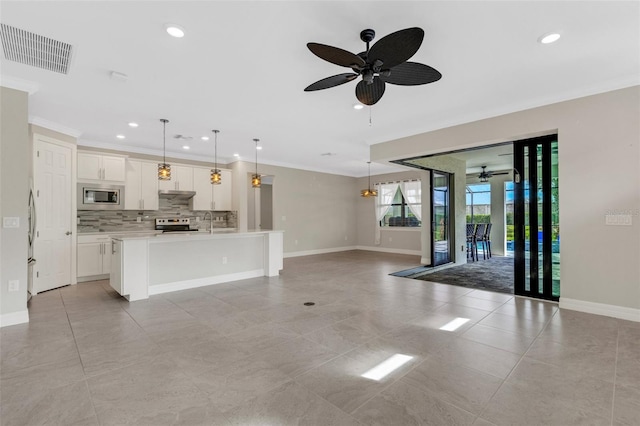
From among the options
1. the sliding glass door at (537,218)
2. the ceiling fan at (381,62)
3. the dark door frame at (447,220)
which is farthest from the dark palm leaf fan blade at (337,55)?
the dark door frame at (447,220)

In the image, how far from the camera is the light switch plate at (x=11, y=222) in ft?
10.6

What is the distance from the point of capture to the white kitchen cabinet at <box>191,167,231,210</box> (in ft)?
23.1

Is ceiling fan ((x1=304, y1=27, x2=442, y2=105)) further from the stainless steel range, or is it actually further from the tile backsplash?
the tile backsplash

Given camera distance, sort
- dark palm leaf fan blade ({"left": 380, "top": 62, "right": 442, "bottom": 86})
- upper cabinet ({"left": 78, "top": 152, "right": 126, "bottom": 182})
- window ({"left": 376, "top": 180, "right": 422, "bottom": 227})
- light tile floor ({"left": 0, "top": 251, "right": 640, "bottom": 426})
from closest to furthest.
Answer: light tile floor ({"left": 0, "top": 251, "right": 640, "bottom": 426}) < dark palm leaf fan blade ({"left": 380, "top": 62, "right": 442, "bottom": 86}) < upper cabinet ({"left": 78, "top": 152, "right": 126, "bottom": 182}) < window ({"left": 376, "top": 180, "right": 422, "bottom": 227})

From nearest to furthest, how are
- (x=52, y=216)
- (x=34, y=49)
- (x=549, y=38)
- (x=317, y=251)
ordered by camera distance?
1. (x=549, y=38)
2. (x=34, y=49)
3. (x=52, y=216)
4. (x=317, y=251)

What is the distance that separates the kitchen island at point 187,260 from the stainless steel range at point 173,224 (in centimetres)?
165

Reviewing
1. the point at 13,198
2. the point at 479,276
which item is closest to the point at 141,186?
the point at 13,198

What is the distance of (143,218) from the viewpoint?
652cm

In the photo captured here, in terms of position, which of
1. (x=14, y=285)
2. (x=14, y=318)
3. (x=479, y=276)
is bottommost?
(x=479, y=276)

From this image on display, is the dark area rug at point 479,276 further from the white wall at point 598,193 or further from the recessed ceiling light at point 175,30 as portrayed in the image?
the recessed ceiling light at point 175,30

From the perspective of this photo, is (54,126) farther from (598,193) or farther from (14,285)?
(598,193)

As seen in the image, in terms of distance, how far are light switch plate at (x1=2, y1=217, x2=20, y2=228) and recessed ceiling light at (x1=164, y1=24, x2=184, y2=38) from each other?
2.75 m

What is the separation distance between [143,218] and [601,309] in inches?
310

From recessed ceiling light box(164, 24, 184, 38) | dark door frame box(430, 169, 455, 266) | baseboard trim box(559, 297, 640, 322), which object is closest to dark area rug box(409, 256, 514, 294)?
dark door frame box(430, 169, 455, 266)
